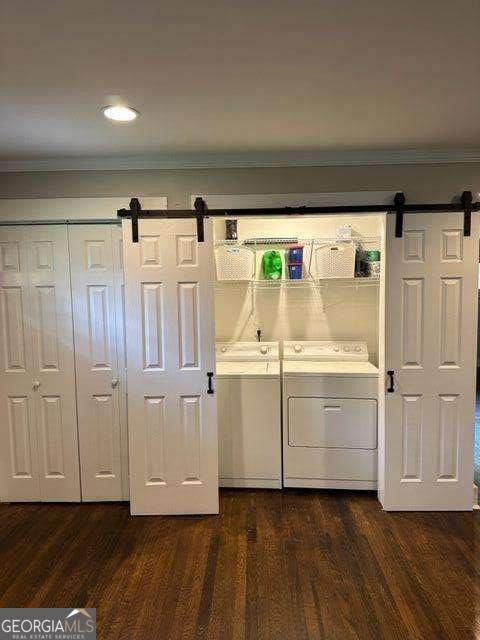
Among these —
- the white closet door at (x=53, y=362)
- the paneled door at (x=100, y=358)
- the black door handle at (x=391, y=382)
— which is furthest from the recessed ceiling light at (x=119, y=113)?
the black door handle at (x=391, y=382)

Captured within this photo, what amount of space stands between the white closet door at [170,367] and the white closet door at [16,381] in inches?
30.2

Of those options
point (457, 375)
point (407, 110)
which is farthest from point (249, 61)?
point (457, 375)

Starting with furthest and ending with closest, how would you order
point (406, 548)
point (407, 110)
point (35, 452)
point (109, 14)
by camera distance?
point (35, 452) < point (406, 548) < point (407, 110) < point (109, 14)

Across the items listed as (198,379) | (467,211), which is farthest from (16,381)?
(467,211)

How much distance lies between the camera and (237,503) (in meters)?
2.77

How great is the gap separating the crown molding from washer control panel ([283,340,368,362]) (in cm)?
146

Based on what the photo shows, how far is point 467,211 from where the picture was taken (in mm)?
2447

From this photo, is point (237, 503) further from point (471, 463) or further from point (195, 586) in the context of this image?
point (471, 463)

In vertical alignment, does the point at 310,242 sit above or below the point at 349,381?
above

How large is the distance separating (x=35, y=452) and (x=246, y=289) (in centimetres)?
205

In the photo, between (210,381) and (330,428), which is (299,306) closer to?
(330,428)

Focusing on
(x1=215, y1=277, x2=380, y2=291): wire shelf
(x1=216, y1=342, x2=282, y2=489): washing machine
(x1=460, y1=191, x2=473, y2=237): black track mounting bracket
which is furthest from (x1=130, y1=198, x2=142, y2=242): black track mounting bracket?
(x1=460, y1=191, x2=473, y2=237): black track mounting bracket

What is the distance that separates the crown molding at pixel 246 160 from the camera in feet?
8.20

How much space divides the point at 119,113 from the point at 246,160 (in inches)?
36.0
